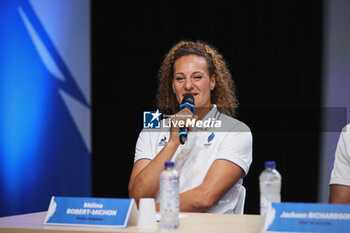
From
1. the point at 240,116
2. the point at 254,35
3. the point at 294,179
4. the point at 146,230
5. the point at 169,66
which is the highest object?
the point at 254,35

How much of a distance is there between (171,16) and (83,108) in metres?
1.02

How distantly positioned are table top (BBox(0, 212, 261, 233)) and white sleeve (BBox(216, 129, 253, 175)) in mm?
578

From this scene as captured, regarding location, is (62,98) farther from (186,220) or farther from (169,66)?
(186,220)

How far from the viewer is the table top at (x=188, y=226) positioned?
4.46ft


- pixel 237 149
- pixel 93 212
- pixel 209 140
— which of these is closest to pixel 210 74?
pixel 209 140

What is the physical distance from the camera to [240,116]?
3.05 meters

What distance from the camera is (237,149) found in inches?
88.4

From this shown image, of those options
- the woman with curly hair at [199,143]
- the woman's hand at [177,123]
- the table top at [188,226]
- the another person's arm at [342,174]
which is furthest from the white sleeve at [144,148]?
the another person's arm at [342,174]

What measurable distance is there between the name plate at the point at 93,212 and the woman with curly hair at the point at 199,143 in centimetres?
71

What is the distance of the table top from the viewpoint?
4.46 ft

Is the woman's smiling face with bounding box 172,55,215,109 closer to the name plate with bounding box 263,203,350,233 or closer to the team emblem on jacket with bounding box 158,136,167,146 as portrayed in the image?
the team emblem on jacket with bounding box 158,136,167,146

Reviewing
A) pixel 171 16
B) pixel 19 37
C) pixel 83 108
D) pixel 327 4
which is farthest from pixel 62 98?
pixel 327 4

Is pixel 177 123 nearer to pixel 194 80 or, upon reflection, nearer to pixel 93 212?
pixel 194 80

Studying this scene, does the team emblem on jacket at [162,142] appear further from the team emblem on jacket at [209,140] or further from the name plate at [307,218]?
the name plate at [307,218]
